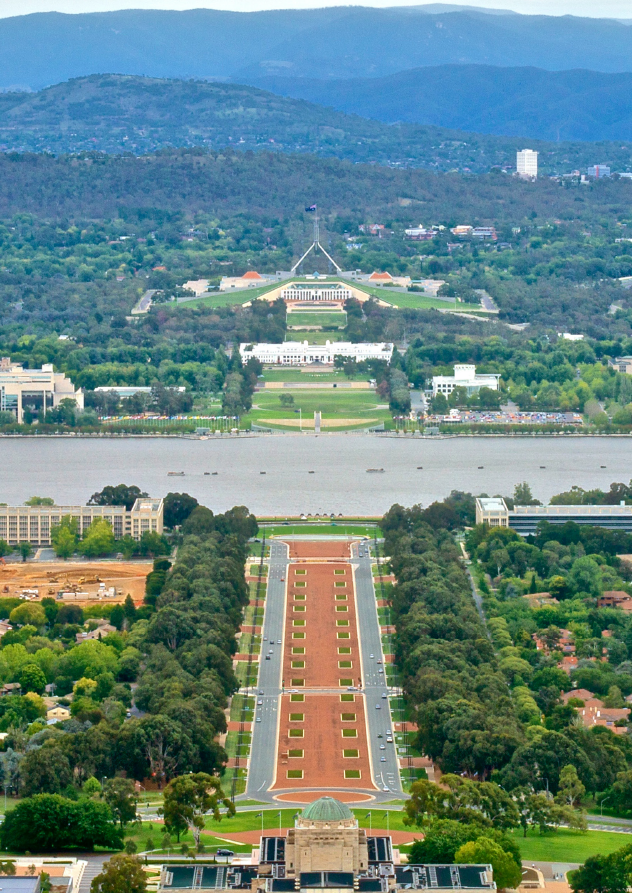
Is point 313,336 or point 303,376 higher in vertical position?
point 313,336

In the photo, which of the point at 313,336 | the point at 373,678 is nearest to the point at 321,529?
the point at 373,678

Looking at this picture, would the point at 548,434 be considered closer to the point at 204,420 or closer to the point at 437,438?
the point at 437,438

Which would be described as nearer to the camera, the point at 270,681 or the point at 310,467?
the point at 270,681

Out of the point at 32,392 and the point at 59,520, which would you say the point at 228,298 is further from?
the point at 59,520

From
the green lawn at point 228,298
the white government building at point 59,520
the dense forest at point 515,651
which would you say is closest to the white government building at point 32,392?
the white government building at point 59,520

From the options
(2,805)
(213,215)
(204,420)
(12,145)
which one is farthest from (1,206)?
(2,805)

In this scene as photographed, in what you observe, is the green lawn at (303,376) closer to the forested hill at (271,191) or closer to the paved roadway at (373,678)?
the paved roadway at (373,678)
